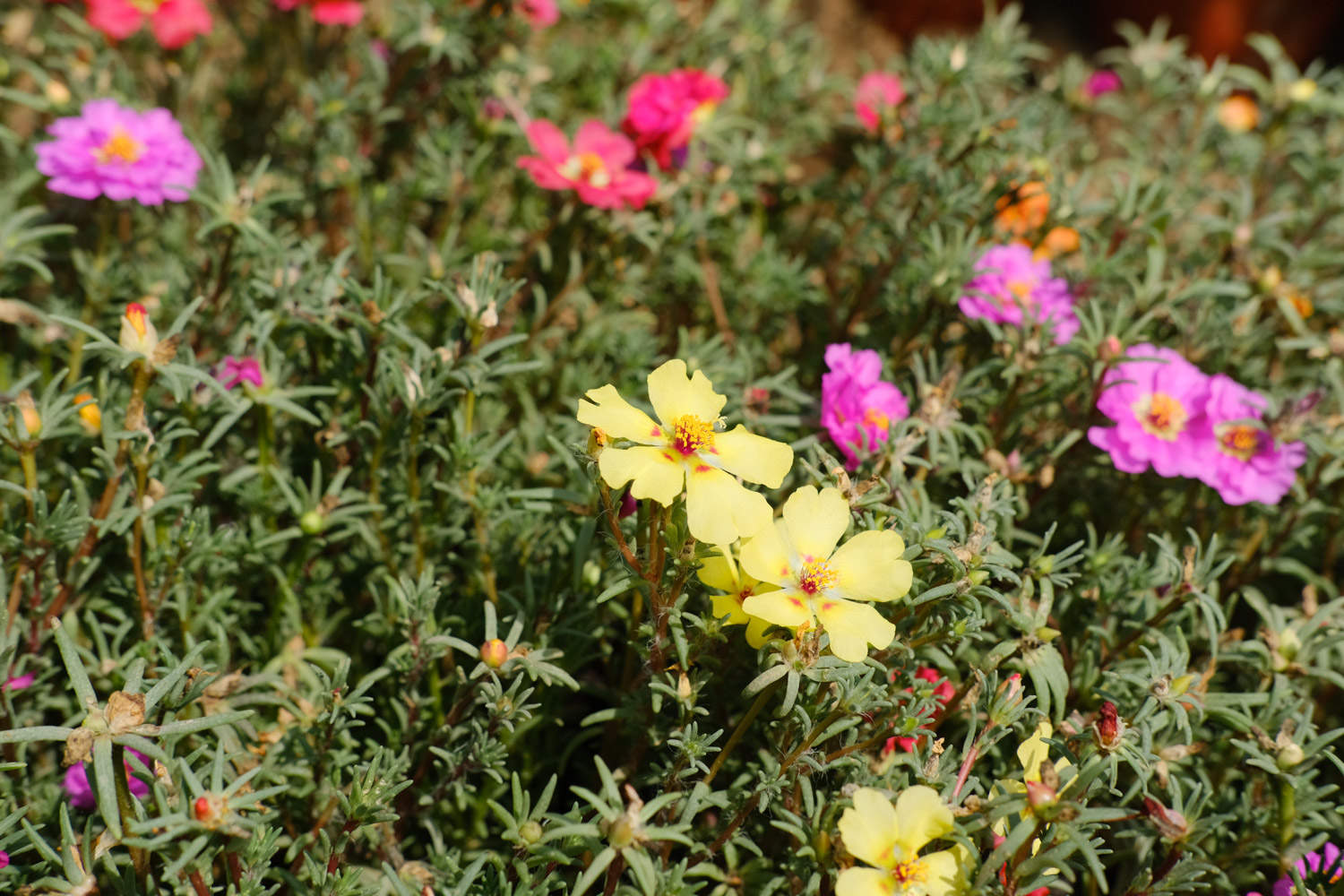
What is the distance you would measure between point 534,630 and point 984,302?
4.18ft

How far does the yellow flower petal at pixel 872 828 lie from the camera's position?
1450mm

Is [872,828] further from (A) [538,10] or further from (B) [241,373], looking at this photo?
(A) [538,10]

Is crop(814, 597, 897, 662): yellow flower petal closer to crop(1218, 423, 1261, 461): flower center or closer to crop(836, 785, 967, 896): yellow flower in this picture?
crop(836, 785, 967, 896): yellow flower

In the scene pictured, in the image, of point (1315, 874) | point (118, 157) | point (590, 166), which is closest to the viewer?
point (1315, 874)

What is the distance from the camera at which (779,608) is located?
145 cm

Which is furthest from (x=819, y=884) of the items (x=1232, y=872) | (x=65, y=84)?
(x=65, y=84)

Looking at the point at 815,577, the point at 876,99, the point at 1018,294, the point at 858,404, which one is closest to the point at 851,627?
the point at 815,577

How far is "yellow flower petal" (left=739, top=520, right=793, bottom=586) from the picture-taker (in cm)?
149

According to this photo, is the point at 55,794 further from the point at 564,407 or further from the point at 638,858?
the point at 564,407

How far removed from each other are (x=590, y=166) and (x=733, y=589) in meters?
1.52

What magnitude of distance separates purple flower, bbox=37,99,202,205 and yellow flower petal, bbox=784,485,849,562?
1.68 m

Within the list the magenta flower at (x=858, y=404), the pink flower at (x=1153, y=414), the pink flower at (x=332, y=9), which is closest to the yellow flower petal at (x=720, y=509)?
the magenta flower at (x=858, y=404)

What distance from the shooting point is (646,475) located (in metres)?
1.45

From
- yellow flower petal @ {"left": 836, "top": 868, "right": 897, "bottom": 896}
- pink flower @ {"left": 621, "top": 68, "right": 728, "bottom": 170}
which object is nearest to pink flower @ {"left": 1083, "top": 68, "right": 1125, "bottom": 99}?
pink flower @ {"left": 621, "top": 68, "right": 728, "bottom": 170}
